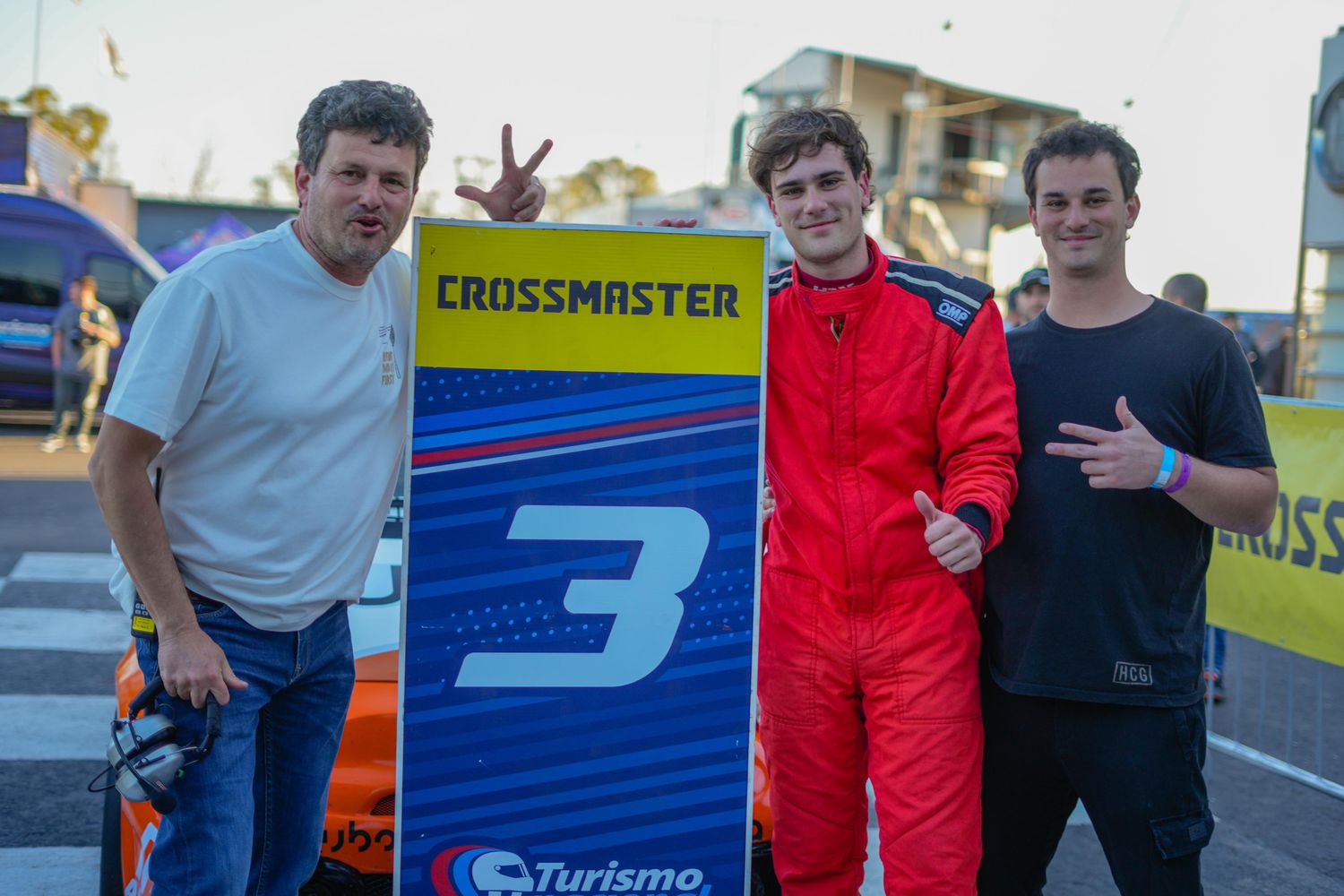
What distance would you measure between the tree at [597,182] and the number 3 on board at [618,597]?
75866mm

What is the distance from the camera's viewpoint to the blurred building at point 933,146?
42062 millimetres

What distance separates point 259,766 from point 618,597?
A: 0.82 meters

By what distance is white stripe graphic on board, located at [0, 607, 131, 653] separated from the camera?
635cm

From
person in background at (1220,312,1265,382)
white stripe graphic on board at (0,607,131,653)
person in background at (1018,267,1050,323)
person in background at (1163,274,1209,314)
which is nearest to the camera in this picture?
white stripe graphic on board at (0,607,131,653)

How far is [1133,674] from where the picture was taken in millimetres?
2512

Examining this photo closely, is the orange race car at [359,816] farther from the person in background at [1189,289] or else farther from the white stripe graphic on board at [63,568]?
the person in background at [1189,289]

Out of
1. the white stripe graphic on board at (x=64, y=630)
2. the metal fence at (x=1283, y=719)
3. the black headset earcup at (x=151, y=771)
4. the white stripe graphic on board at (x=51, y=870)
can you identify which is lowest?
the white stripe graphic on board at (x=51, y=870)

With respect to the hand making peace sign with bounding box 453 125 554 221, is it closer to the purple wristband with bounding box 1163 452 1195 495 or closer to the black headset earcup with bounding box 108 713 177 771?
the black headset earcup with bounding box 108 713 177 771

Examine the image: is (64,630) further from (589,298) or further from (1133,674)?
(1133,674)

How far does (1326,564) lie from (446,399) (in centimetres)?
373

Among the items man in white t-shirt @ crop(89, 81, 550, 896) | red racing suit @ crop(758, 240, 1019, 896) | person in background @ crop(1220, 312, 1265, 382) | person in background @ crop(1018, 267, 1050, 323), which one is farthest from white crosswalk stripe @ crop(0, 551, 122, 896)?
person in background @ crop(1220, 312, 1265, 382)

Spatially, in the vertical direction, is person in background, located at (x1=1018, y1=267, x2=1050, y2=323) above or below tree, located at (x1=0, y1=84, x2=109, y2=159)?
below

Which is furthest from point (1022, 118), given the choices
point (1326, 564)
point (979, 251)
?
point (1326, 564)

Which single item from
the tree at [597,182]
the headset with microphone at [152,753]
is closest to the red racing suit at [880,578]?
the headset with microphone at [152,753]
